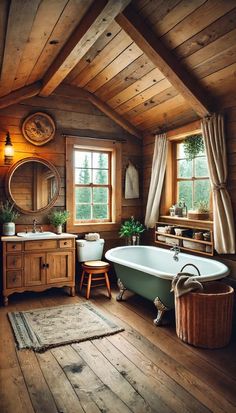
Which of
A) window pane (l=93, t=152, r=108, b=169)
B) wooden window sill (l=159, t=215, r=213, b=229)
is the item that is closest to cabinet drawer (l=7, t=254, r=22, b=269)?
window pane (l=93, t=152, r=108, b=169)

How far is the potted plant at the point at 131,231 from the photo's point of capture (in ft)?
15.4

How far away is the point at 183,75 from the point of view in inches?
131

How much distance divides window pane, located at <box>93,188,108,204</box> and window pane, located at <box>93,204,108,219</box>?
0.26 feet

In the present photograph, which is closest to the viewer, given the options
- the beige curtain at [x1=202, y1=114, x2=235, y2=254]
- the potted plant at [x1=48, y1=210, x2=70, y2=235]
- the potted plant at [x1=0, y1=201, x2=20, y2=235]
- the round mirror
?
the beige curtain at [x1=202, y1=114, x2=235, y2=254]

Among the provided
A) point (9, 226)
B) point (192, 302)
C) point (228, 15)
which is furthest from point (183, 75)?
point (9, 226)

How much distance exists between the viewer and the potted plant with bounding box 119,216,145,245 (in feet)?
15.4

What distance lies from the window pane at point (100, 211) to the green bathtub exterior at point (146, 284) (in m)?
1.20

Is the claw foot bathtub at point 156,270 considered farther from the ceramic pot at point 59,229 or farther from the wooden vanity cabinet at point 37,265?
the ceramic pot at point 59,229

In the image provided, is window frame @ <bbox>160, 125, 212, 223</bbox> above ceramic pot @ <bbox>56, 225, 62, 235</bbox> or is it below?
above

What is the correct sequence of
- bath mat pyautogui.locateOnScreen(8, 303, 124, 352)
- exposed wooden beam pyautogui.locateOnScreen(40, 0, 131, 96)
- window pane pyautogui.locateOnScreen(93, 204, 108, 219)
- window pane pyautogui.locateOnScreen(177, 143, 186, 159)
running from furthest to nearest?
1. window pane pyautogui.locateOnScreen(93, 204, 108, 219)
2. window pane pyautogui.locateOnScreen(177, 143, 186, 159)
3. bath mat pyautogui.locateOnScreen(8, 303, 124, 352)
4. exposed wooden beam pyautogui.locateOnScreen(40, 0, 131, 96)

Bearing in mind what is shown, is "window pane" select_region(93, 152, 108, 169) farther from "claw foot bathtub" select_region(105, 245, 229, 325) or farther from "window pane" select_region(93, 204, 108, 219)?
"claw foot bathtub" select_region(105, 245, 229, 325)

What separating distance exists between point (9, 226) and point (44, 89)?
181cm

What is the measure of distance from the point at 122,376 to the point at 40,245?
6.71ft

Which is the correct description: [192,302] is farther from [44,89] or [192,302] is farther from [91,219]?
[44,89]
